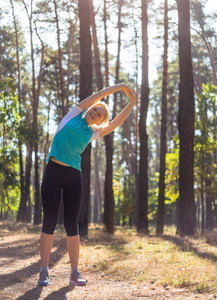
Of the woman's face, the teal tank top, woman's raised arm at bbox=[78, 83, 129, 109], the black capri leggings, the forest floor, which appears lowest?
the forest floor

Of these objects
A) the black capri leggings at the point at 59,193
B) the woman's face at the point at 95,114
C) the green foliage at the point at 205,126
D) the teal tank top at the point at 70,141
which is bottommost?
the black capri leggings at the point at 59,193

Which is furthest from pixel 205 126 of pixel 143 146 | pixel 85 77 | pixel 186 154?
pixel 85 77

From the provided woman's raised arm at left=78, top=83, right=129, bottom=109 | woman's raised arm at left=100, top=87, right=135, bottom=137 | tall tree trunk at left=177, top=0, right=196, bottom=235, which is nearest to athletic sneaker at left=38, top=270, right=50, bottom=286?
woman's raised arm at left=100, top=87, right=135, bottom=137

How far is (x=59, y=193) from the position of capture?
15.3ft

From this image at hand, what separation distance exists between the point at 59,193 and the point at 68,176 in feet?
0.72

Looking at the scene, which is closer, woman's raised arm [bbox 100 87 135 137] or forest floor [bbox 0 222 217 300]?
forest floor [bbox 0 222 217 300]

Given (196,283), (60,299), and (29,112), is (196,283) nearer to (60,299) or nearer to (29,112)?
(60,299)

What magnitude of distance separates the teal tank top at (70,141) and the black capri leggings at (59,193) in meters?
0.10

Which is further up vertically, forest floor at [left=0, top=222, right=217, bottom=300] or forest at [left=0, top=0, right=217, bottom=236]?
forest at [left=0, top=0, right=217, bottom=236]

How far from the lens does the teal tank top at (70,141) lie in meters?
4.61

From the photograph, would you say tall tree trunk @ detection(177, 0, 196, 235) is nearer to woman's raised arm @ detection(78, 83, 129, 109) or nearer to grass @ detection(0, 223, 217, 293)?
grass @ detection(0, 223, 217, 293)

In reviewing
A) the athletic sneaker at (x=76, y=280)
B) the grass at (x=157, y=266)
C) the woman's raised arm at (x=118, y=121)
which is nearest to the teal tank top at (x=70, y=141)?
the woman's raised arm at (x=118, y=121)

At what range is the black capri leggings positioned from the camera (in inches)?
181

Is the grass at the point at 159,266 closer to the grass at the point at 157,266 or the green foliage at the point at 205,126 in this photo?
the grass at the point at 157,266
